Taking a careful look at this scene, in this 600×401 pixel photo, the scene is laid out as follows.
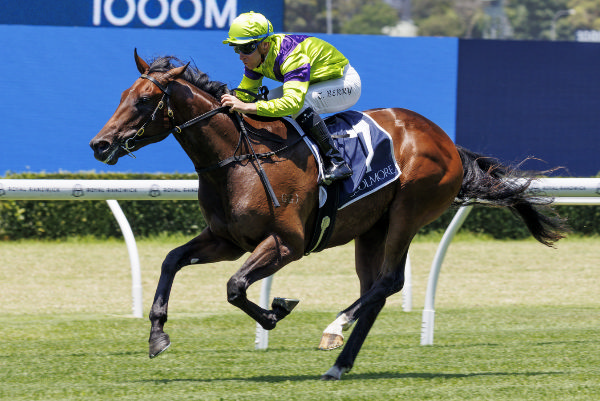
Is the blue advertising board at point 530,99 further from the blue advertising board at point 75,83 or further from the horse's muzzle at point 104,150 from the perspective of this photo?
the horse's muzzle at point 104,150

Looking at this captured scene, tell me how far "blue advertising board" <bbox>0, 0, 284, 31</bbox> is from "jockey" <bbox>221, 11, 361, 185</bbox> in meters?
8.36

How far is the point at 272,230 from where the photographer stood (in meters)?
4.53

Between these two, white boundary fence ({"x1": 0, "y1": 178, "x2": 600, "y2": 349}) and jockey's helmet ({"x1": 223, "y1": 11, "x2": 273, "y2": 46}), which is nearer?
jockey's helmet ({"x1": 223, "y1": 11, "x2": 273, "y2": 46})

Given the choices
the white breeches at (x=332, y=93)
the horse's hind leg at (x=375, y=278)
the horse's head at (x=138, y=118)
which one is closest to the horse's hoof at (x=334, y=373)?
the horse's hind leg at (x=375, y=278)

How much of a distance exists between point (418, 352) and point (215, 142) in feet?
6.27

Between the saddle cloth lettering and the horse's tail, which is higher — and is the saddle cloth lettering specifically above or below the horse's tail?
above

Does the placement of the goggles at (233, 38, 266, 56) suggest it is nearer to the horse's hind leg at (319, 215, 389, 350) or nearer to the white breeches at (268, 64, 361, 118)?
the white breeches at (268, 64, 361, 118)

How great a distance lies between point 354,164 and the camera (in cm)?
484

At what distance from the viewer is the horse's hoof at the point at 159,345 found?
431 centimetres

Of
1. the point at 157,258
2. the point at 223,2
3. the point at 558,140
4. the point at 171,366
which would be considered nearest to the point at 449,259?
the point at 157,258

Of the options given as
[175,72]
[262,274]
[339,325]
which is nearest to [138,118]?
[175,72]

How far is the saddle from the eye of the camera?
15.6 ft

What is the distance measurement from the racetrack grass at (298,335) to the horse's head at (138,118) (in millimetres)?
1129

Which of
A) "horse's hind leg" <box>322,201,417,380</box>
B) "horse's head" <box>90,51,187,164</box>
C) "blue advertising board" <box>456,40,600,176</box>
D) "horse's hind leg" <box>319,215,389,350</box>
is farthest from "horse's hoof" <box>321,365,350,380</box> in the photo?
"blue advertising board" <box>456,40,600,176</box>
